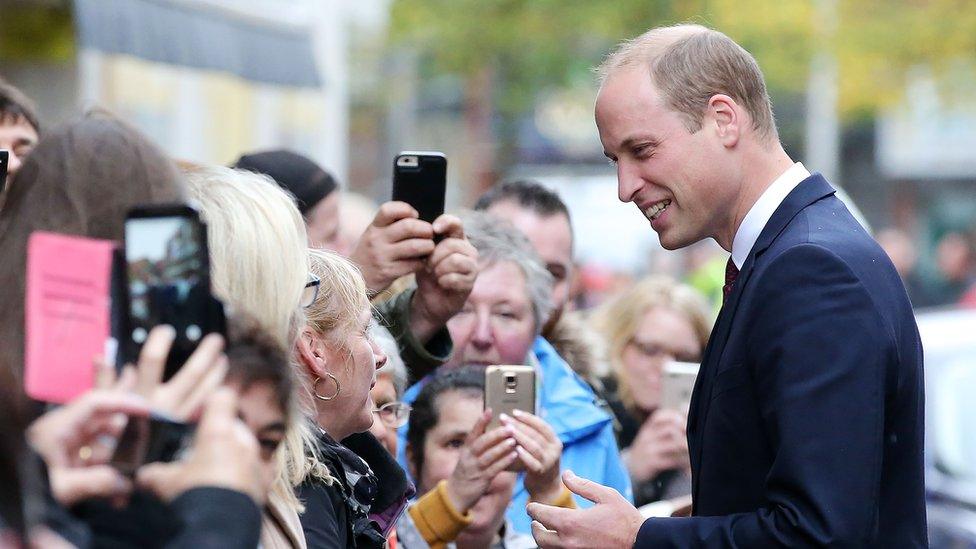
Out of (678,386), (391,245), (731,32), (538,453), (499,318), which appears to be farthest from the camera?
(731,32)

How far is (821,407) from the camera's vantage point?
2.55 metres

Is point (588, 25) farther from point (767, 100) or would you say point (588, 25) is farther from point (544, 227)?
point (767, 100)

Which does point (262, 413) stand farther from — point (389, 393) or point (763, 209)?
point (389, 393)

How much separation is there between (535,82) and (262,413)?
20197 mm

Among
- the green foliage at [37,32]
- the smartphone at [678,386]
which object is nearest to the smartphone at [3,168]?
the smartphone at [678,386]

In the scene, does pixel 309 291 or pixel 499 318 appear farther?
pixel 499 318

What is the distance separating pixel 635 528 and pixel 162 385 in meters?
1.24

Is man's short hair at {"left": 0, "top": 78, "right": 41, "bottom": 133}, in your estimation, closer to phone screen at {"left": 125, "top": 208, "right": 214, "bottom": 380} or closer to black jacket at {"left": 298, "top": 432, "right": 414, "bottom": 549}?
black jacket at {"left": 298, "top": 432, "right": 414, "bottom": 549}

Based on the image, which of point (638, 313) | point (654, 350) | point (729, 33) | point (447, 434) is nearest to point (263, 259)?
point (447, 434)

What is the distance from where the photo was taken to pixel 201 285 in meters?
1.90

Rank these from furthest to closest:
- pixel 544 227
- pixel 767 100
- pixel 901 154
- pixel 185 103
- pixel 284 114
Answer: pixel 901 154 < pixel 284 114 < pixel 185 103 < pixel 544 227 < pixel 767 100

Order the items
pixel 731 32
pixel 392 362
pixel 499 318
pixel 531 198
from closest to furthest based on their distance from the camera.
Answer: pixel 392 362, pixel 499 318, pixel 531 198, pixel 731 32

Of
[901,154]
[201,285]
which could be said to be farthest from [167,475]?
[901,154]

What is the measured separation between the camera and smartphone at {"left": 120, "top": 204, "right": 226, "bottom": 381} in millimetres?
1871
